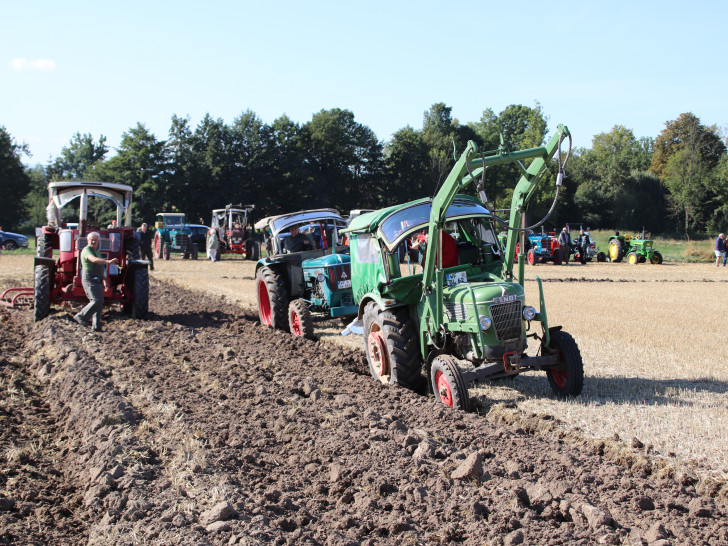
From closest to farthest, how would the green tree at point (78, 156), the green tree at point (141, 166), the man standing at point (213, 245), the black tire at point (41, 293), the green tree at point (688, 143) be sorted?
the black tire at point (41, 293) → the man standing at point (213, 245) → the green tree at point (141, 166) → the green tree at point (688, 143) → the green tree at point (78, 156)

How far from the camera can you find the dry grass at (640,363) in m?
5.52

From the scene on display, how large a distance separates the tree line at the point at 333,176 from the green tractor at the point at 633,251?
1886cm

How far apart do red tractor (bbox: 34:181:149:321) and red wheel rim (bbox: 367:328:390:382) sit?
581 cm

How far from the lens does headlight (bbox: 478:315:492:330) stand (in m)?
6.21

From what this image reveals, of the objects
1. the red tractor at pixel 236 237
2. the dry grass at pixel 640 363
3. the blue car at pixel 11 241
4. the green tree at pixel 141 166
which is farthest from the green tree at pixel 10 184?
the dry grass at pixel 640 363

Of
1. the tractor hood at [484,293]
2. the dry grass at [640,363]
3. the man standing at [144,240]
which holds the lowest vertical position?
the dry grass at [640,363]

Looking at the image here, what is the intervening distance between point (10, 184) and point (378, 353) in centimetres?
5385

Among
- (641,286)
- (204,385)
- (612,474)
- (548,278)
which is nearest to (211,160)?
(548,278)

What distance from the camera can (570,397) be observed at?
6.55 metres

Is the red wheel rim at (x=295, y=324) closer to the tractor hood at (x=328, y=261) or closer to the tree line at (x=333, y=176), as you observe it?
the tractor hood at (x=328, y=261)

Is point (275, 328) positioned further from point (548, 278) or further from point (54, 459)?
point (548, 278)

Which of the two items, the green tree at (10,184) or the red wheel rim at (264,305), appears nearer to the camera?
the red wheel rim at (264,305)

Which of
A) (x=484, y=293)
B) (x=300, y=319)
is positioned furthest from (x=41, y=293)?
(x=484, y=293)

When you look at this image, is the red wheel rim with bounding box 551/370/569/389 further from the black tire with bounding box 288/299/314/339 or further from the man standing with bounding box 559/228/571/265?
the man standing with bounding box 559/228/571/265
